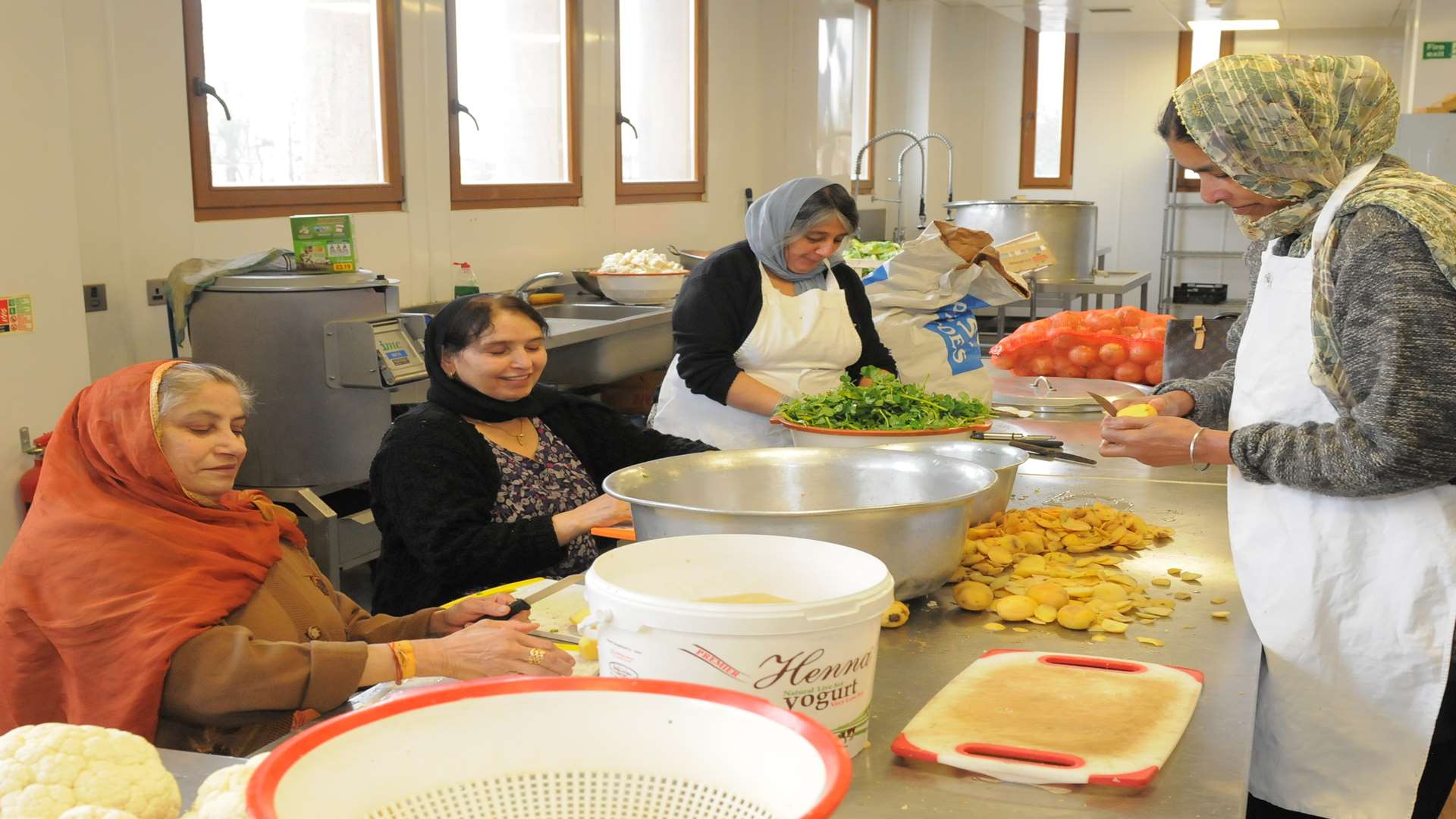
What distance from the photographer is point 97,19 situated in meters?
3.37

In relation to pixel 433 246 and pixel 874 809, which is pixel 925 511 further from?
pixel 433 246

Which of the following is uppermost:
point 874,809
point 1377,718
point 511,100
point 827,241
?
point 511,100

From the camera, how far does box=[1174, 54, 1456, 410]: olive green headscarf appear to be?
1.58m

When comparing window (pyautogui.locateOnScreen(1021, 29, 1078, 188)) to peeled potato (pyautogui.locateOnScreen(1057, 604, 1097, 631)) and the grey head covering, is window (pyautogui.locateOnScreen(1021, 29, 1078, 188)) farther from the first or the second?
peeled potato (pyautogui.locateOnScreen(1057, 604, 1097, 631))

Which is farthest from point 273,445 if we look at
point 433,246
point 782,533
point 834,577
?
point 834,577

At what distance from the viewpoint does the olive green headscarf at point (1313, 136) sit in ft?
5.19

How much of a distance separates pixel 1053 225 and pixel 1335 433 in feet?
17.1

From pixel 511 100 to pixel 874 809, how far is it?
456 cm

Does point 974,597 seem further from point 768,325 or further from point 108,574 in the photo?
point 768,325

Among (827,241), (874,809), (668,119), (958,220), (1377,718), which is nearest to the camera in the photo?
(874,809)

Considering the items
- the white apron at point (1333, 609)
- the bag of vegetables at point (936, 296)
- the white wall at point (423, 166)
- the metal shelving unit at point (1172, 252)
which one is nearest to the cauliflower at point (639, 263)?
the white wall at point (423, 166)

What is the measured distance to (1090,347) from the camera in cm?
384

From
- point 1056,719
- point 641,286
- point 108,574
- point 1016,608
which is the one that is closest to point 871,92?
point 641,286

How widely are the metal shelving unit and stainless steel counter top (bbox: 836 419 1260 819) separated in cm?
735
